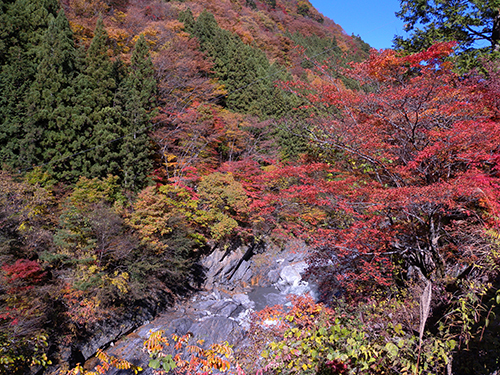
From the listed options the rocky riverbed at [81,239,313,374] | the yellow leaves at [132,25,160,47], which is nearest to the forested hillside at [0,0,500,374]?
the yellow leaves at [132,25,160,47]

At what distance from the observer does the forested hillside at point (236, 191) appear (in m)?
3.65

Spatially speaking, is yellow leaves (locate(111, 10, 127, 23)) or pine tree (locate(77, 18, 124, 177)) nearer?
pine tree (locate(77, 18, 124, 177))

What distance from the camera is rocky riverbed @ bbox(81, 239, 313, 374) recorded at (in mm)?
10188

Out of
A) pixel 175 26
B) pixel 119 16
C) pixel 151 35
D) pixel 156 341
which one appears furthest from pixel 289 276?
pixel 119 16

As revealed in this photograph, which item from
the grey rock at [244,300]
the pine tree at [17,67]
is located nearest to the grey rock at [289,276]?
the grey rock at [244,300]

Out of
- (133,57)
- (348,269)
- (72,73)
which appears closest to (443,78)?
(348,269)

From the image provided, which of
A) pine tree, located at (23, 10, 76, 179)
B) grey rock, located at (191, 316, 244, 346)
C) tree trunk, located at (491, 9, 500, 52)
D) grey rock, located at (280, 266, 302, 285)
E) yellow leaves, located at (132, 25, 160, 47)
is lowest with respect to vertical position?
grey rock, located at (191, 316, 244, 346)

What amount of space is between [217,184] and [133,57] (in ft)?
30.1

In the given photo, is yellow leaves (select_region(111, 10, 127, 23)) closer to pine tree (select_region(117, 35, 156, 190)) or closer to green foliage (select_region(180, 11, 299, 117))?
green foliage (select_region(180, 11, 299, 117))

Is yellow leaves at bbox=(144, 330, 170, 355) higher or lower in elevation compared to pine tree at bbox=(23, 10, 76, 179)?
lower

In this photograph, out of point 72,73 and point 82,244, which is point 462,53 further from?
point 72,73

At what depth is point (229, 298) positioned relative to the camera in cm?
1366

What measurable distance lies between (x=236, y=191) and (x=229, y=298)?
546 cm

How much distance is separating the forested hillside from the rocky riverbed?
750mm
